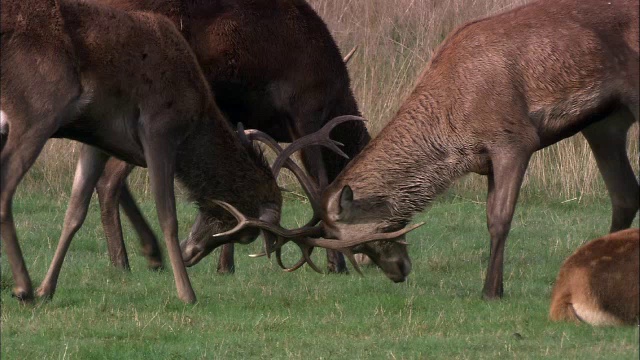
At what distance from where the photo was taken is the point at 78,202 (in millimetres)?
9195

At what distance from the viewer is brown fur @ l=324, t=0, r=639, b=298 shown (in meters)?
8.89

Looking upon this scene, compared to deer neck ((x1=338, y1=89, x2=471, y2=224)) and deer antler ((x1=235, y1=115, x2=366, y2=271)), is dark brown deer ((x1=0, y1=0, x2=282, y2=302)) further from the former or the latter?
deer neck ((x1=338, y1=89, x2=471, y2=224))

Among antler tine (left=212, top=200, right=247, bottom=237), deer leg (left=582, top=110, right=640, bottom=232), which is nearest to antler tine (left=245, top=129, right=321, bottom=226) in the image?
antler tine (left=212, top=200, right=247, bottom=237)

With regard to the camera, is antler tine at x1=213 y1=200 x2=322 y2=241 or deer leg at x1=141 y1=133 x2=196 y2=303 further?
antler tine at x1=213 y1=200 x2=322 y2=241

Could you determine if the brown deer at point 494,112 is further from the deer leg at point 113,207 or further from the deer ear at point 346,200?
the deer leg at point 113,207

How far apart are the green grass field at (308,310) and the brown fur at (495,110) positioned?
0.57 metres

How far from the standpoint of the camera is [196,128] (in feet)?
29.5

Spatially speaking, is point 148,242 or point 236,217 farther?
point 148,242

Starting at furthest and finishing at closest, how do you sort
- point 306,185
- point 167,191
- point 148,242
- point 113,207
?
1. point 113,207
2. point 148,242
3. point 306,185
4. point 167,191

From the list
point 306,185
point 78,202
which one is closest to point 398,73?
point 306,185

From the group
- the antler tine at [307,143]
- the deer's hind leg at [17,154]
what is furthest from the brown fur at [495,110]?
the deer's hind leg at [17,154]

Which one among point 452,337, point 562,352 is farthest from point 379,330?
point 562,352

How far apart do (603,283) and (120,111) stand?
327cm

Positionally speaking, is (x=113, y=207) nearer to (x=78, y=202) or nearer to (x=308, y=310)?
(x=78, y=202)
